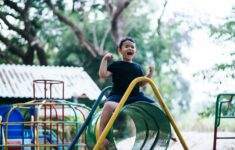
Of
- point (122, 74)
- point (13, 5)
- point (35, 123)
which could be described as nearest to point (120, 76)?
point (122, 74)

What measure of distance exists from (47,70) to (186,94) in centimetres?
1375

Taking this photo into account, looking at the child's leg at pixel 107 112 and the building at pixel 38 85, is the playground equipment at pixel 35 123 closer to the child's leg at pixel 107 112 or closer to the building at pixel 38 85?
the child's leg at pixel 107 112

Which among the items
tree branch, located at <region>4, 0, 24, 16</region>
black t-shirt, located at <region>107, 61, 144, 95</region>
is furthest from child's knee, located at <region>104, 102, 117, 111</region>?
tree branch, located at <region>4, 0, 24, 16</region>

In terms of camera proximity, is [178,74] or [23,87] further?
[178,74]

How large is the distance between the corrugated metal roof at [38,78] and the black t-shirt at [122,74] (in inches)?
314

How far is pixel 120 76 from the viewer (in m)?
4.24

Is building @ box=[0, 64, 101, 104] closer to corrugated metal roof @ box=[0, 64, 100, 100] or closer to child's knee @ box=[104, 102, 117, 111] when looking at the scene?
corrugated metal roof @ box=[0, 64, 100, 100]

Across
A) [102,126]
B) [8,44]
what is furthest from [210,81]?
[8,44]

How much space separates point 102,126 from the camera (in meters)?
4.04

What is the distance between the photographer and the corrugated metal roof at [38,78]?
12.1m

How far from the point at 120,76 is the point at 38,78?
360 inches

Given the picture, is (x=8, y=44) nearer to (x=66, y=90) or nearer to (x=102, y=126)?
(x=66, y=90)

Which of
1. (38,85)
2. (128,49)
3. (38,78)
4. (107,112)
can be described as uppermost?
(128,49)

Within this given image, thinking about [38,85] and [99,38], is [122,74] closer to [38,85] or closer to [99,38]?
[38,85]
